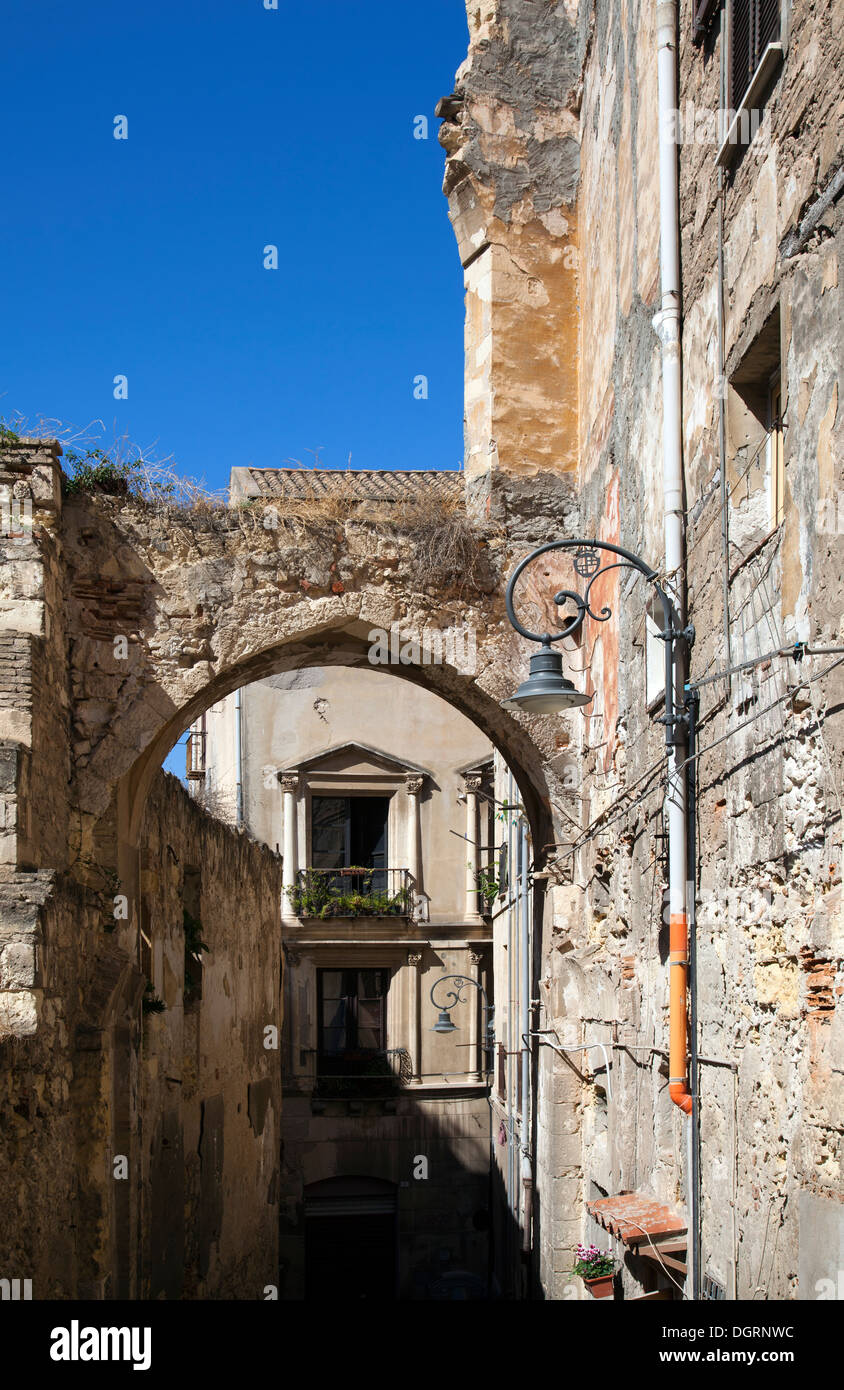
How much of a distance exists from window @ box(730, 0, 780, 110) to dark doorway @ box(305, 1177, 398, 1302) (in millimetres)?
19083

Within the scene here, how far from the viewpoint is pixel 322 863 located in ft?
78.2

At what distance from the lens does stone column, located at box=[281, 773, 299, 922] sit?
76.4 ft

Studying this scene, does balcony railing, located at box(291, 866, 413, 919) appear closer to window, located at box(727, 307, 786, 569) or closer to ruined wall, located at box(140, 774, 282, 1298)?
ruined wall, located at box(140, 774, 282, 1298)

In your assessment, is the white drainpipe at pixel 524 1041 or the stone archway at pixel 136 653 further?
the white drainpipe at pixel 524 1041

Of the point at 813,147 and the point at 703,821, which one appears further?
the point at 703,821

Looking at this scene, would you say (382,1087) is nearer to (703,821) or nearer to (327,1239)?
(327,1239)

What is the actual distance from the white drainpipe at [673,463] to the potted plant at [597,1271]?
2.04m

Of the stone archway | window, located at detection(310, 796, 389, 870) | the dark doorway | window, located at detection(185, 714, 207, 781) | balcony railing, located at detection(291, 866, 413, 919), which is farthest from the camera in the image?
window, located at detection(185, 714, 207, 781)

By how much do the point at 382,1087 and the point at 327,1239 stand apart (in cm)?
238

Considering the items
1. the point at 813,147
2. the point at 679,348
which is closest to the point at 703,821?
the point at 679,348

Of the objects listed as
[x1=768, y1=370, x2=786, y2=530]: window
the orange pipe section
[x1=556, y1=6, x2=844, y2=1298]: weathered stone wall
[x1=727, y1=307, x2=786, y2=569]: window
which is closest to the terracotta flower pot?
[x1=556, y1=6, x2=844, y2=1298]: weathered stone wall

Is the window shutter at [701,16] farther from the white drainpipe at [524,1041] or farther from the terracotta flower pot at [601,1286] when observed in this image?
the white drainpipe at [524,1041]

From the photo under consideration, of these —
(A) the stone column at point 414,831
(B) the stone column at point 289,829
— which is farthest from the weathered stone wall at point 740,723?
(B) the stone column at point 289,829

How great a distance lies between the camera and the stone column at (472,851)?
924 inches
